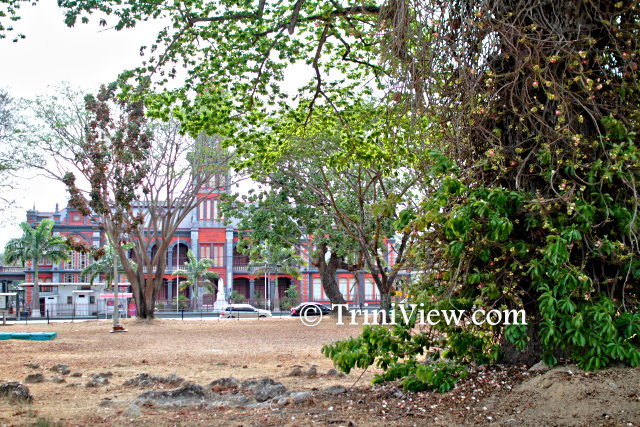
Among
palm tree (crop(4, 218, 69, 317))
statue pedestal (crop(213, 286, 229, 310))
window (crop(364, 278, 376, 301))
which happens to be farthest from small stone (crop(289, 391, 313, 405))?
window (crop(364, 278, 376, 301))

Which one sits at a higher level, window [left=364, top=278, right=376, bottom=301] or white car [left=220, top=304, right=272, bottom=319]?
window [left=364, top=278, right=376, bottom=301]

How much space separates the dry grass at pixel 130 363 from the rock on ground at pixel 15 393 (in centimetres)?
10

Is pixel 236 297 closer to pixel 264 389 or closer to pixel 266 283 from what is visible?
pixel 266 283

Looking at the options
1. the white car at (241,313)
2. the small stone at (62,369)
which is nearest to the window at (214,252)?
the white car at (241,313)

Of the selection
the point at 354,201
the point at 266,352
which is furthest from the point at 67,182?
the point at 266,352

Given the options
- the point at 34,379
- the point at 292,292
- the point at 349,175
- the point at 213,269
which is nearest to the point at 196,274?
the point at 213,269

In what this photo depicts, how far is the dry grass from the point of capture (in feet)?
19.8

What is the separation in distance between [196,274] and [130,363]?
143 ft

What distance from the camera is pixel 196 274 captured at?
5438cm

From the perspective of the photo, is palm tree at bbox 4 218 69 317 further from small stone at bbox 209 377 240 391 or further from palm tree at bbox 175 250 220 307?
small stone at bbox 209 377 240 391

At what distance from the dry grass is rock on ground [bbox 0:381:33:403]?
104 millimetres

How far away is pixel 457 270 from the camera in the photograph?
17.3ft

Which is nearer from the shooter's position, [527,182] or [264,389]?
[527,182]

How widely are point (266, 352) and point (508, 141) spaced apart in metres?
8.96
